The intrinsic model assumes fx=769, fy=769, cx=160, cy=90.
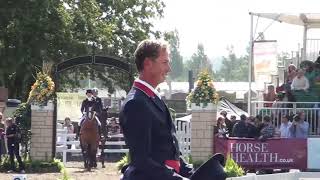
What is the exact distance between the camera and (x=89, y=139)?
2147 cm

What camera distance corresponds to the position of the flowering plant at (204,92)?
787 inches

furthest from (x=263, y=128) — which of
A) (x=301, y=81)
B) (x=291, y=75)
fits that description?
(x=291, y=75)

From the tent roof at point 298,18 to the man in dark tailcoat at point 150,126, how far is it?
1988cm

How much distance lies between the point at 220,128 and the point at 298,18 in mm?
7727

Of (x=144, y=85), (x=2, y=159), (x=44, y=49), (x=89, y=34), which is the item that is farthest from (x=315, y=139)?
(x=89, y=34)

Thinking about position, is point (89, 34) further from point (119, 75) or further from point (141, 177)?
point (141, 177)

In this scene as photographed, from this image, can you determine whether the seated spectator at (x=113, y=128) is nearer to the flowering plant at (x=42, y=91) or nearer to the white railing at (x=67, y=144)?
the white railing at (x=67, y=144)

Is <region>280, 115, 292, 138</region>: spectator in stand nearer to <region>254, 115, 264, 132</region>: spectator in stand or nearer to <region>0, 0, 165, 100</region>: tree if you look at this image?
<region>254, 115, 264, 132</region>: spectator in stand

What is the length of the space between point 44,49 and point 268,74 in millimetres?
13242

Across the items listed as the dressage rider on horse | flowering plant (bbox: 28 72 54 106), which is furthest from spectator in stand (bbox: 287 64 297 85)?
flowering plant (bbox: 28 72 54 106)

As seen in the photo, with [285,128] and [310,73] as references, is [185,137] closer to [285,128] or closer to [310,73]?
[285,128]

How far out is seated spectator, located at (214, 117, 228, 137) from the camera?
1964cm

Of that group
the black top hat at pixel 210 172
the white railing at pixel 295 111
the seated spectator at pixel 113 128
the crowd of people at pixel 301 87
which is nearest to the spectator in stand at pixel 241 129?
the white railing at pixel 295 111

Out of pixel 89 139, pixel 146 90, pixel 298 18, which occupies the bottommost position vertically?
pixel 89 139
